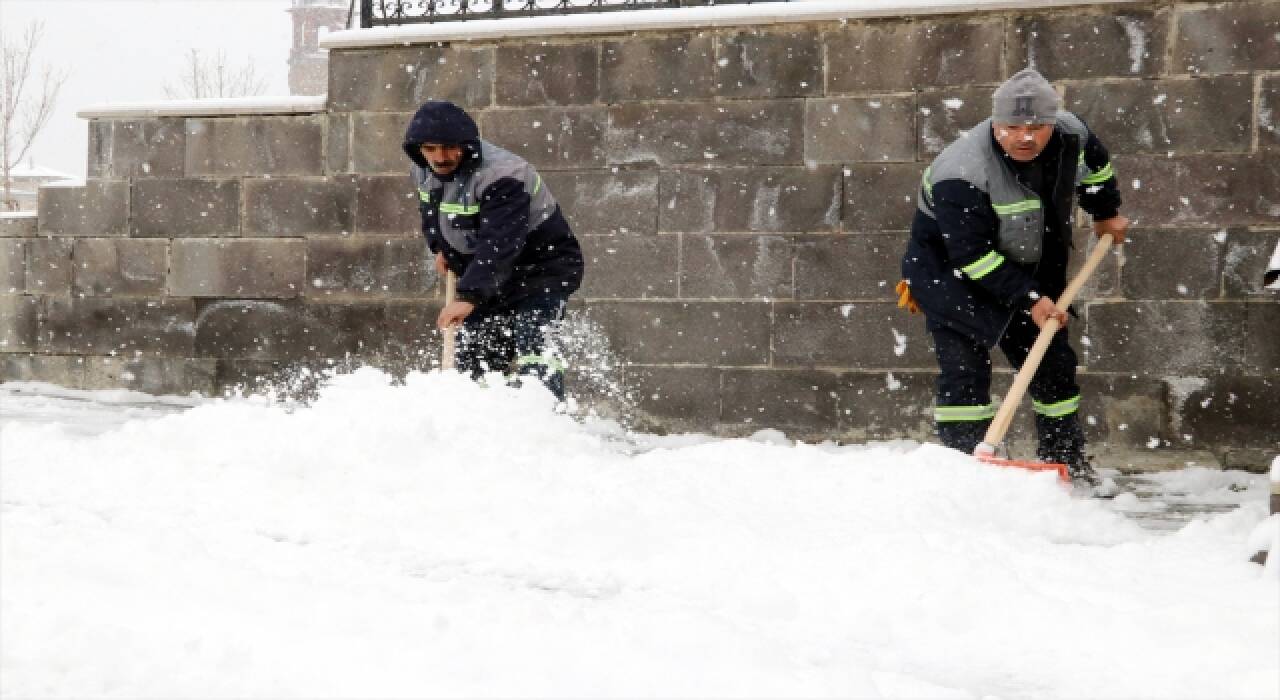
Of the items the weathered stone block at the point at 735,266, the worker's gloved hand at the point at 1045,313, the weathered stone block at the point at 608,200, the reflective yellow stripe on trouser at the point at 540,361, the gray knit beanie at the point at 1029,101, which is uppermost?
the gray knit beanie at the point at 1029,101

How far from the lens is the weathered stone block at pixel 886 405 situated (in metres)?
6.59

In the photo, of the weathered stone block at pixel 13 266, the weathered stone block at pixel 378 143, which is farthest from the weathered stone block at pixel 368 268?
the weathered stone block at pixel 13 266

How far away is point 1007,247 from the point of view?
495cm

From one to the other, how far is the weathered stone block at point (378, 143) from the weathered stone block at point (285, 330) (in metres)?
0.81

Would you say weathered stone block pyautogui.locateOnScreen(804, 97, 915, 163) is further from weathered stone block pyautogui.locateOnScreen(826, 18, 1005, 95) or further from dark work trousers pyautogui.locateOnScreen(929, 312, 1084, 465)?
dark work trousers pyautogui.locateOnScreen(929, 312, 1084, 465)

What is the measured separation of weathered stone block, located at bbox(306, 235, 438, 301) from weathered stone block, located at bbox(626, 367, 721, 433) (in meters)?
1.34

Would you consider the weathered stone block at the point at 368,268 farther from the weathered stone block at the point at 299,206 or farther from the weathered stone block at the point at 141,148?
the weathered stone block at the point at 141,148

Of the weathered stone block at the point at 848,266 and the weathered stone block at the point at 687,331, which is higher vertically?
the weathered stone block at the point at 848,266

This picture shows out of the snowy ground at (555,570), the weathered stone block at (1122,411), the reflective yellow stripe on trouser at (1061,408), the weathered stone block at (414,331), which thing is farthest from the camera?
the weathered stone block at (414,331)

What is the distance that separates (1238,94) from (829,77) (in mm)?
1921

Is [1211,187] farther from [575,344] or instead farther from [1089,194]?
[575,344]

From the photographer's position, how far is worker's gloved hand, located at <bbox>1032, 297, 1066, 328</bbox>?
482cm

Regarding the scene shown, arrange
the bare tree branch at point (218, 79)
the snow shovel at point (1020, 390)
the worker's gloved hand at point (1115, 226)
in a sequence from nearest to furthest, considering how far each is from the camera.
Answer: the snow shovel at point (1020, 390), the worker's gloved hand at point (1115, 226), the bare tree branch at point (218, 79)

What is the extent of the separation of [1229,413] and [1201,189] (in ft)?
3.49
